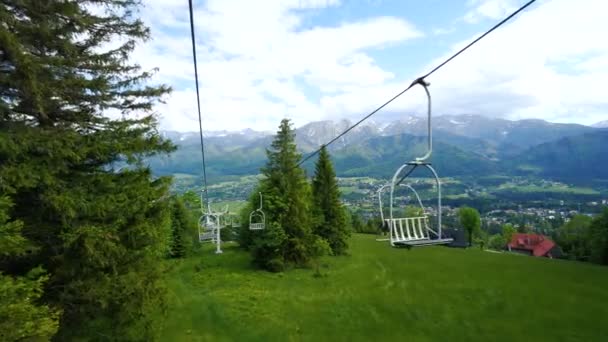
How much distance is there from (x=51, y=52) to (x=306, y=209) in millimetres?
22757

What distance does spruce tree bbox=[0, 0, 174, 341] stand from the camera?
28.0ft

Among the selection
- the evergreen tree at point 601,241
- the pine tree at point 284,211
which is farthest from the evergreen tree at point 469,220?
the pine tree at point 284,211

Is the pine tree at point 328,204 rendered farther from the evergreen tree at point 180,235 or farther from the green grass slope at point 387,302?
the evergreen tree at point 180,235

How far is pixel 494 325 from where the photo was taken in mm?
19391

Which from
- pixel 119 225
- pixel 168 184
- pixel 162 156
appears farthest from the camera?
pixel 168 184

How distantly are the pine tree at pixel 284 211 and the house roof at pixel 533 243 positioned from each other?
51435 mm

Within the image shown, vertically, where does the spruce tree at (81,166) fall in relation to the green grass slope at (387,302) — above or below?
above

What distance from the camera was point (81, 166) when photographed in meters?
10.4

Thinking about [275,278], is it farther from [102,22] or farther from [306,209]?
[102,22]

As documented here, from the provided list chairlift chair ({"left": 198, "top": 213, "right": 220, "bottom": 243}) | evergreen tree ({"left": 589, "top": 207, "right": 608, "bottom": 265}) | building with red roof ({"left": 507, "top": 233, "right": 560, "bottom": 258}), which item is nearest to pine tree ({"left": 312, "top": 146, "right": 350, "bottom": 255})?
chairlift chair ({"left": 198, "top": 213, "right": 220, "bottom": 243})

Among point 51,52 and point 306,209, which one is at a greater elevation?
point 51,52

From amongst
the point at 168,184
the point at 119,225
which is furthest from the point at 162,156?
the point at 119,225

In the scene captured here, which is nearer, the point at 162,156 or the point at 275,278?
the point at 162,156

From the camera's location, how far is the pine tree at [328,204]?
36.3 m
